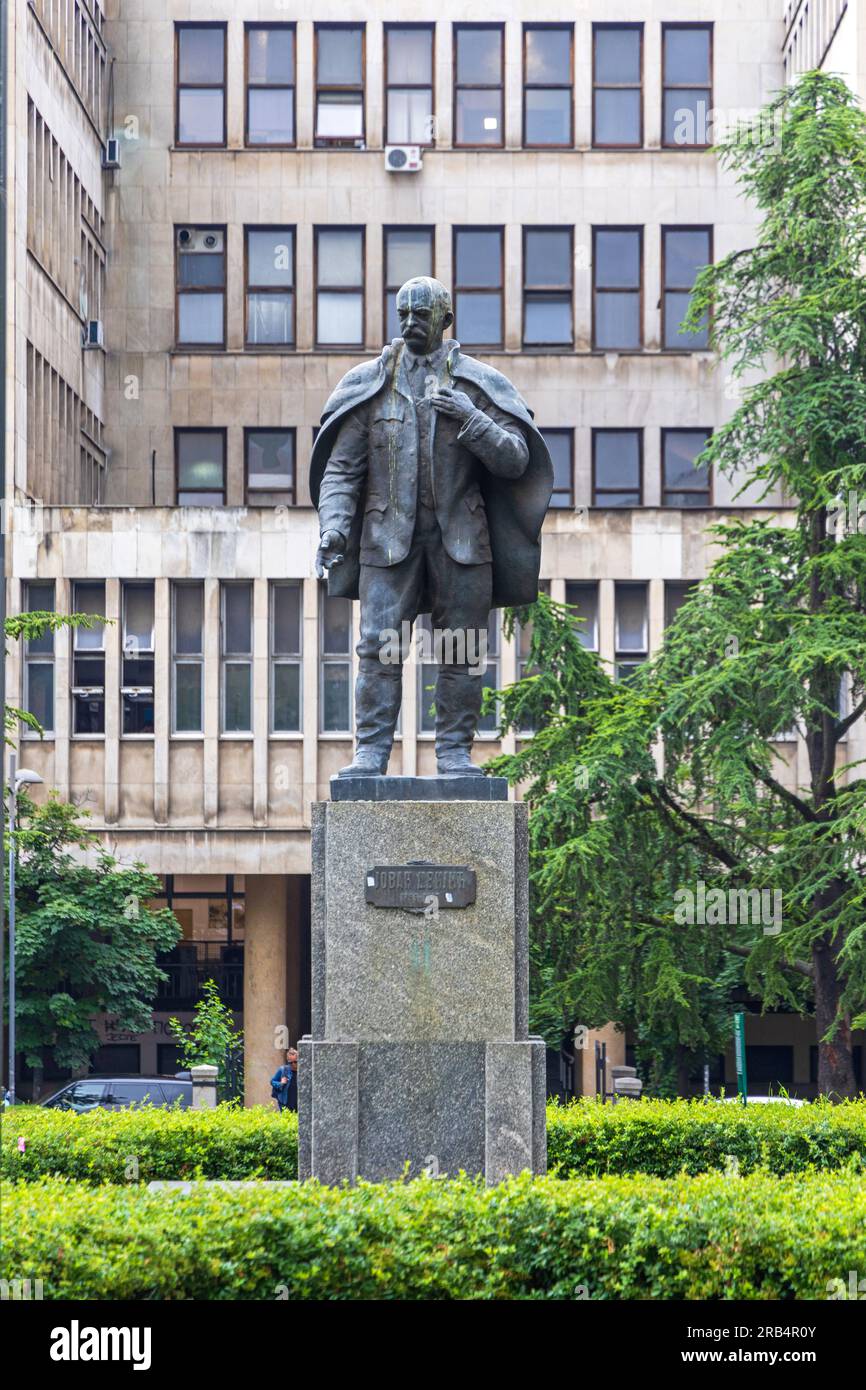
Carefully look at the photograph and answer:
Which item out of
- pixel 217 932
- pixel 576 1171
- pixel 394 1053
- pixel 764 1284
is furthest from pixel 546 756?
pixel 217 932

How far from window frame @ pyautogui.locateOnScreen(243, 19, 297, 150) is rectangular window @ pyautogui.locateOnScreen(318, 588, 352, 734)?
483 inches

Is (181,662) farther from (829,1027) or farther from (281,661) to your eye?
(829,1027)

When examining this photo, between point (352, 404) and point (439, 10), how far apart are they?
4134 centimetres

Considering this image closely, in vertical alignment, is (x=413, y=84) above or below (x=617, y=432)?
above

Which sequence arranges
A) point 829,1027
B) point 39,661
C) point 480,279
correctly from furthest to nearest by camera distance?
point 480,279 → point 39,661 → point 829,1027

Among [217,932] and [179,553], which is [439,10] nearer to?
[179,553]

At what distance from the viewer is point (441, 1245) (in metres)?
9.23

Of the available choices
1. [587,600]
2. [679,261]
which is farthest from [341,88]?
[587,600]

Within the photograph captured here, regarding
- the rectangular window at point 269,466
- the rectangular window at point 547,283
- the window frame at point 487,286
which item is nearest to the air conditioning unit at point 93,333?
the rectangular window at point 269,466

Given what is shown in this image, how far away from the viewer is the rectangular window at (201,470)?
52.1 metres

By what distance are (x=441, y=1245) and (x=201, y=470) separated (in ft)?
144

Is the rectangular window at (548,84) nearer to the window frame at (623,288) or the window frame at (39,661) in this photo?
the window frame at (623,288)

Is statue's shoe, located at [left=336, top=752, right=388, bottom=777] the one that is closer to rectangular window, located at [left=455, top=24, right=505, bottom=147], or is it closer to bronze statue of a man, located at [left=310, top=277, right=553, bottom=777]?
bronze statue of a man, located at [left=310, top=277, right=553, bottom=777]

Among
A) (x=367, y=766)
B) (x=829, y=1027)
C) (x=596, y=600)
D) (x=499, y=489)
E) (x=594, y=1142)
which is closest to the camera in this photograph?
(x=367, y=766)
